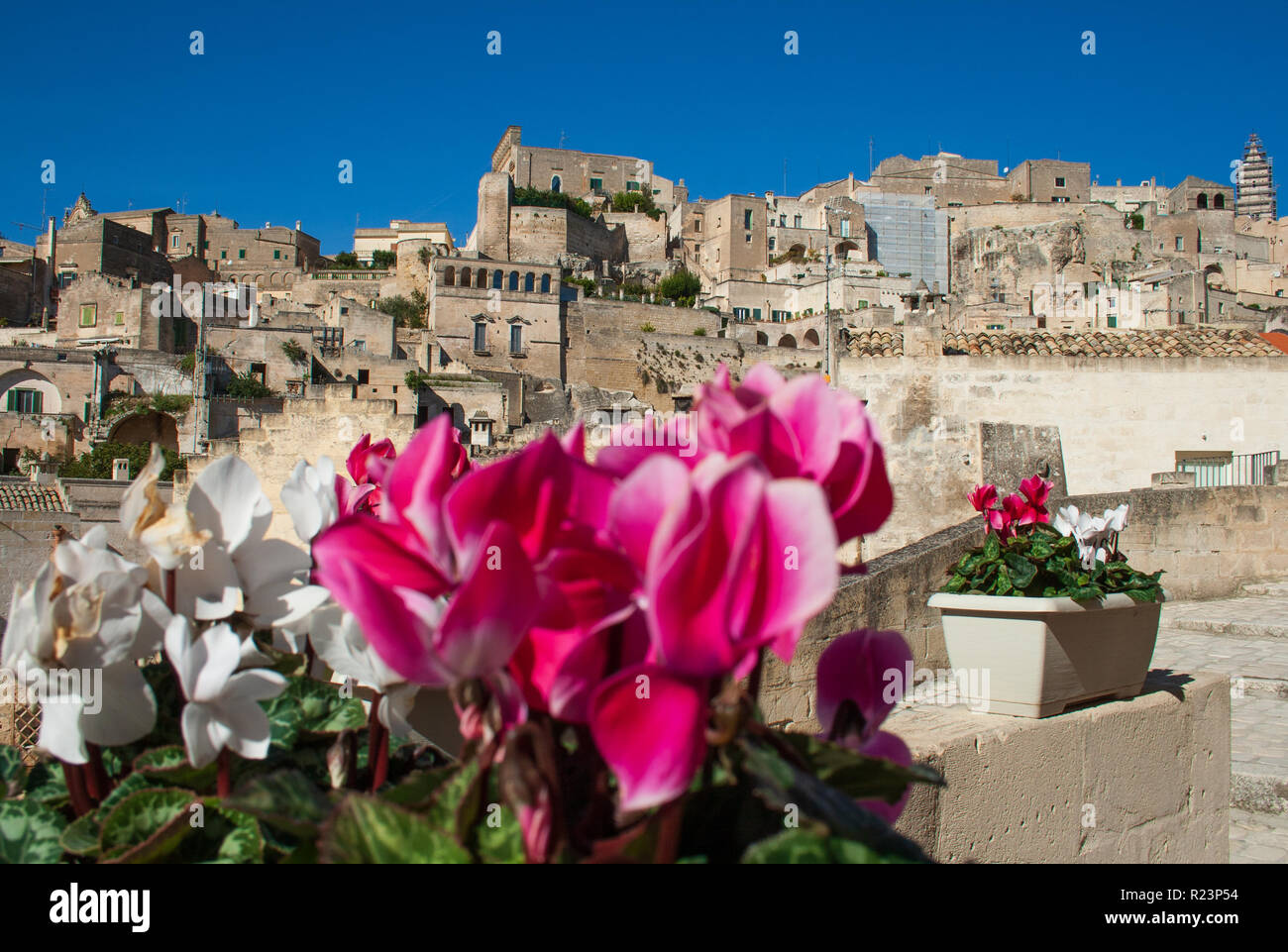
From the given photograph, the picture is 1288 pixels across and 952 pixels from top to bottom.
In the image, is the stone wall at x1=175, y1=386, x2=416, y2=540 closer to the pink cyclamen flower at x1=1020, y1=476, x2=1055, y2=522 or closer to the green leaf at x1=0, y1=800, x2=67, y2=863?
the pink cyclamen flower at x1=1020, y1=476, x2=1055, y2=522

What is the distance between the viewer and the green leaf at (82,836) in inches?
43.9

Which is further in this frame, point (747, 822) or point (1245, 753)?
point (1245, 753)

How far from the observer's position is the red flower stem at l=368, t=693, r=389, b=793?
1.32 meters

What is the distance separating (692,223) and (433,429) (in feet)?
272

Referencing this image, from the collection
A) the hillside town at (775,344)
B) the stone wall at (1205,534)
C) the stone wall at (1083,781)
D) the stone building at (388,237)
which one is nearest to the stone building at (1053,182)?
the hillside town at (775,344)

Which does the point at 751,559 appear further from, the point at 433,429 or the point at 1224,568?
the point at 1224,568

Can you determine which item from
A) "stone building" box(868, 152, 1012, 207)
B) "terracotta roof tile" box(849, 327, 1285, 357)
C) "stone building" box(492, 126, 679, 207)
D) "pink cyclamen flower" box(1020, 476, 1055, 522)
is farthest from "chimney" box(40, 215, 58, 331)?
"pink cyclamen flower" box(1020, 476, 1055, 522)

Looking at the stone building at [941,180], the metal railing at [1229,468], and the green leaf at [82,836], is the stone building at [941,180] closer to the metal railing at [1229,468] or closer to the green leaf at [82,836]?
the metal railing at [1229,468]

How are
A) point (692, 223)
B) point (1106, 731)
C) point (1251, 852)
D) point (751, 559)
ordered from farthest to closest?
1. point (692, 223)
2. point (1251, 852)
3. point (1106, 731)
4. point (751, 559)

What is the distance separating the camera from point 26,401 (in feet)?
154

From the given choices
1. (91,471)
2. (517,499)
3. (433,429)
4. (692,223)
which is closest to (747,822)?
(517,499)

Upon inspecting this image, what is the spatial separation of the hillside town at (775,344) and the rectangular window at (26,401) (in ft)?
0.64

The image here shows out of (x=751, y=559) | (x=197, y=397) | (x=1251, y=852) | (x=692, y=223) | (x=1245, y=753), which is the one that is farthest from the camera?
(x=692, y=223)
